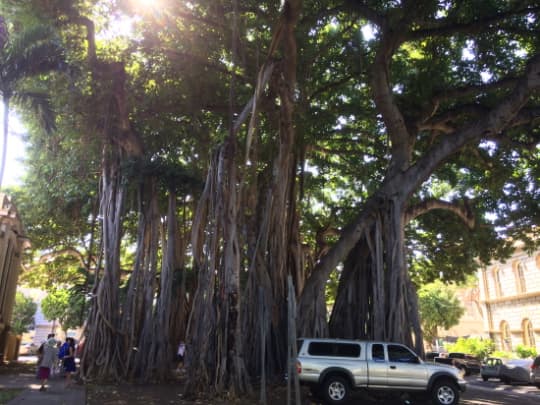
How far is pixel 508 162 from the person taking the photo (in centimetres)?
1489

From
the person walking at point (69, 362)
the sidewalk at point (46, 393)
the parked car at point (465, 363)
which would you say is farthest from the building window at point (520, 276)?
the sidewalk at point (46, 393)

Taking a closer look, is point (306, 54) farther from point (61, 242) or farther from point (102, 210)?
point (61, 242)

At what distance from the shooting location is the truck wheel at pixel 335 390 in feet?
31.3

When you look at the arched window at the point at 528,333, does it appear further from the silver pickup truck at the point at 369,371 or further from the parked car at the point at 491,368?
the silver pickup truck at the point at 369,371

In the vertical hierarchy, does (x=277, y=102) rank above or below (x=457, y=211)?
above

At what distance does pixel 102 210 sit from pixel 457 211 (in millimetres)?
9540

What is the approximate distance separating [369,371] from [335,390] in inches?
30.3

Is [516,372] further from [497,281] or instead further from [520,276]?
[497,281]

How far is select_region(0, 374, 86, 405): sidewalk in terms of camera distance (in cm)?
898

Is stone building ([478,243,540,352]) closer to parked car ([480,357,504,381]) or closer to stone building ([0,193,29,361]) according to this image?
parked car ([480,357,504,381])

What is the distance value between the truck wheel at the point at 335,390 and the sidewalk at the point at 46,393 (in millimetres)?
4361

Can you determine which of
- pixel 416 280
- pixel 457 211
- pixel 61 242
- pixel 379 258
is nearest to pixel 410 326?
pixel 379 258

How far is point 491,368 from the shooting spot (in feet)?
69.0

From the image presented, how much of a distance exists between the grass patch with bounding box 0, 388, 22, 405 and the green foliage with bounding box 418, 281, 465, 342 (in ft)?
103
